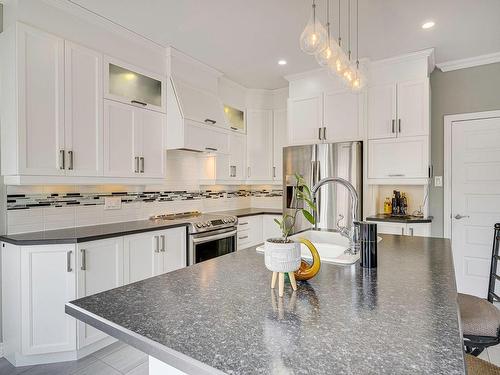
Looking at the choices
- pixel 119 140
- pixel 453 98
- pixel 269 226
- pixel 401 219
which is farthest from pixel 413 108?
pixel 119 140

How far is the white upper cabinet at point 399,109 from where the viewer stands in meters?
3.18

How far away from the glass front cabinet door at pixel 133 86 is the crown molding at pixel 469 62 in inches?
123

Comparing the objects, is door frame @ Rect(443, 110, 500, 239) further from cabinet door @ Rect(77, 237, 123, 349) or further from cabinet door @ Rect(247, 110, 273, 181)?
cabinet door @ Rect(77, 237, 123, 349)

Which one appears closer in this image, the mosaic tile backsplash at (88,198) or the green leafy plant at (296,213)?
the green leafy plant at (296,213)

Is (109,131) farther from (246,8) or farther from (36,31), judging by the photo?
(246,8)

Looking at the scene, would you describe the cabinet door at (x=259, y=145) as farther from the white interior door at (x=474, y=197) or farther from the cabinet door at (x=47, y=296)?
the cabinet door at (x=47, y=296)

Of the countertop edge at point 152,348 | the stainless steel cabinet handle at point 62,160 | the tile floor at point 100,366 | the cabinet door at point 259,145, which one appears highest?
the cabinet door at point 259,145

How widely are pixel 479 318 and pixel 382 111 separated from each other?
238 centimetres

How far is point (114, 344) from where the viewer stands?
244 centimetres

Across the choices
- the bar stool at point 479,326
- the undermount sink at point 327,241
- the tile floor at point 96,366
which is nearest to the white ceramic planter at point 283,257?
the undermount sink at point 327,241

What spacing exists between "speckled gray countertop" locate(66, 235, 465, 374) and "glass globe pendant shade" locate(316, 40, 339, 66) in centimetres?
113

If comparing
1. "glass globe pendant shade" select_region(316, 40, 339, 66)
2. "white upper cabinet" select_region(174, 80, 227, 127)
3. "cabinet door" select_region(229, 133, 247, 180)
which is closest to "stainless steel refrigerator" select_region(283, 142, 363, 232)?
"cabinet door" select_region(229, 133, 247, 180)

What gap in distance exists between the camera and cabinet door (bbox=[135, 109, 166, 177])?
296 centimetres

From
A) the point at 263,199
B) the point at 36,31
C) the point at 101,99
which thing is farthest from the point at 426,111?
the point at 36,31
